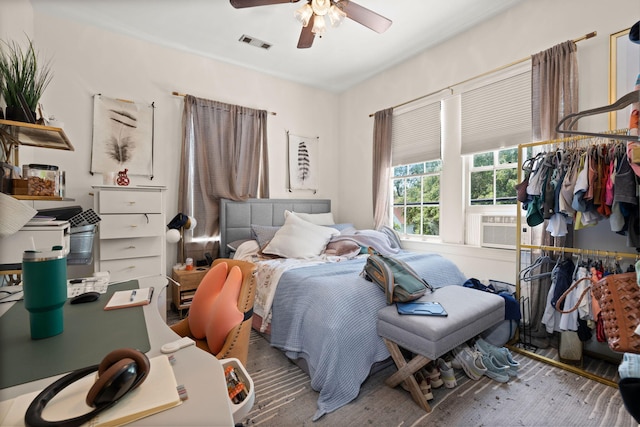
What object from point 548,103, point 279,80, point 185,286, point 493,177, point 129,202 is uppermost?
point 279,80

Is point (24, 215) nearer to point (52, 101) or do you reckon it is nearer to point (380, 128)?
point (52, 101)

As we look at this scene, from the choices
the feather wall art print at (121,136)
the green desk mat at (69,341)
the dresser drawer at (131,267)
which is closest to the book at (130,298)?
the green desk mat at (69,341)

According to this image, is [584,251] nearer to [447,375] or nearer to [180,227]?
[447,375]

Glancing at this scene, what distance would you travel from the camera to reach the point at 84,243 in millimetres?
1954

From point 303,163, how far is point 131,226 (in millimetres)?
2369

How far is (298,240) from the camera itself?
10.00ft

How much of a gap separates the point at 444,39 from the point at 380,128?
46.2 inches

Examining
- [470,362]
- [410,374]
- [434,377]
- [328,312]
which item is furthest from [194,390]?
[470,362]

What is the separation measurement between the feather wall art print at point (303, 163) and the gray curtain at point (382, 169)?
969 mm

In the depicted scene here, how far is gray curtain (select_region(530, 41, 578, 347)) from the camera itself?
2.26m

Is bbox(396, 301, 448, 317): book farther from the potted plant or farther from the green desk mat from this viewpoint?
the potted plant

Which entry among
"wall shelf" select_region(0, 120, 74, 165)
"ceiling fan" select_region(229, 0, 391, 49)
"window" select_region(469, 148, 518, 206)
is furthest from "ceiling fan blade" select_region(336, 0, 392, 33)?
"wall shelf" select_region(0, 120, 74, 165)

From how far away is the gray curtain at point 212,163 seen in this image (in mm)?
3338

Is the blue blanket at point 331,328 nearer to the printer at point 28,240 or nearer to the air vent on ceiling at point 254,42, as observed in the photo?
the printer at point 28,240
